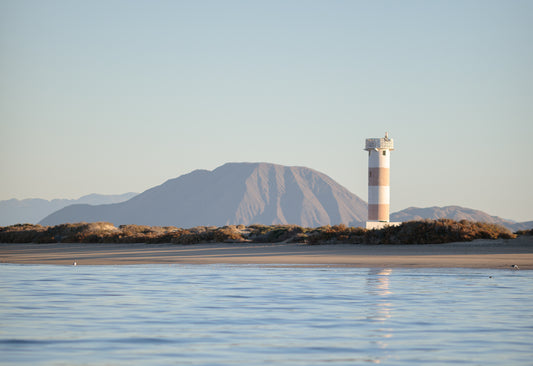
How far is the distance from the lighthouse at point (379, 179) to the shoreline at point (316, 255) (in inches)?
574

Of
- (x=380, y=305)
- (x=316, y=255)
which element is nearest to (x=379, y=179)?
(x=316, y=255)

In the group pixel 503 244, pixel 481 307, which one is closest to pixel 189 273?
pixel 481 307

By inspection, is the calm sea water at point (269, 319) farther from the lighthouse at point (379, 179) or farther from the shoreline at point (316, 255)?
the lighthouse at point (379, 179)

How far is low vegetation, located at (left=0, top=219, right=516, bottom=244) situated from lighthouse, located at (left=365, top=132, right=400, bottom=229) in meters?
10.7

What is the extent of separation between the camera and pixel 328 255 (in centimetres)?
2486

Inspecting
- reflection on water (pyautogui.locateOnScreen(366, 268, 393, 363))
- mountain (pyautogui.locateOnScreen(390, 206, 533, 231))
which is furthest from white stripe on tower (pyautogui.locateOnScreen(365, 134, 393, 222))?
mountain (pyautogui.locateOnScreen(390, 206, 533, 231))

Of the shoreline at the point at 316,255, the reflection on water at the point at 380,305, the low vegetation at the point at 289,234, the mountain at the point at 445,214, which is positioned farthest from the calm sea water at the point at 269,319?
the mountain at the point at 445,214

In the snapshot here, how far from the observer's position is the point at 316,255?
Answer: 82.1 ft

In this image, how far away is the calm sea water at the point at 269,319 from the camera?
→ 310 inches

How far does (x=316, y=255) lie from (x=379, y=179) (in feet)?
65.2

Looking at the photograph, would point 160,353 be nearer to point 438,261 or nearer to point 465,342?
point 465,342

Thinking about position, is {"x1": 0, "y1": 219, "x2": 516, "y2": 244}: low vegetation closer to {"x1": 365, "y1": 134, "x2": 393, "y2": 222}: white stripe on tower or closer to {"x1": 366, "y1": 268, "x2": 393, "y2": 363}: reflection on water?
{"x1": 366, "y1": 268, "x2": 393, "y2": 363}: reflection on water

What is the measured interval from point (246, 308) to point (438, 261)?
→ 11.2 metres

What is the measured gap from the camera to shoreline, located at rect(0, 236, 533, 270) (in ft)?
70.4
